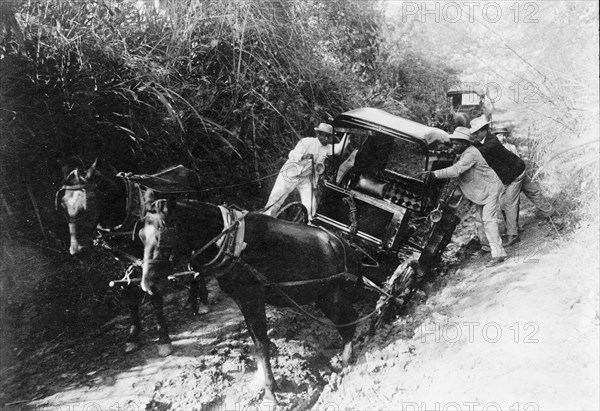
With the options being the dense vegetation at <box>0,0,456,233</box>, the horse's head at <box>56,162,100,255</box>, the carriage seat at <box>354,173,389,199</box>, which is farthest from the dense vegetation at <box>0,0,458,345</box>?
the carriage seat at <box>354,173,389,199</box>

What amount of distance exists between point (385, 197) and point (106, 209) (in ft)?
10.1

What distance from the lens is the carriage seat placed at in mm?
5023

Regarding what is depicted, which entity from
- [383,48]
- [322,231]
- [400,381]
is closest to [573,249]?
[400,381]

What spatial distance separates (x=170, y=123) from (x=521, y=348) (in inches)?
142

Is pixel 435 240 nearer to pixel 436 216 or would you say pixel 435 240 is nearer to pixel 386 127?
pixel 436 216

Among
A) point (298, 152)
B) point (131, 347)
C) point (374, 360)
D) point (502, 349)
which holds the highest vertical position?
point (298, 152)

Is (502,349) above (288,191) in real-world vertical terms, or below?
below

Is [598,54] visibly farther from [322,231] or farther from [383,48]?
[383,48]

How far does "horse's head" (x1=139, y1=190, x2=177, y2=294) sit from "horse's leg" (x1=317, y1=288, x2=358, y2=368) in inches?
63.3

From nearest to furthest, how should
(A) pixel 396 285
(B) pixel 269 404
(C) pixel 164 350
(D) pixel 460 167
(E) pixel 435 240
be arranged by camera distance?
(B) pixel 269 404 → (C) pixel 164 350 → (A) pixel 396 285 → (E) pixel 435 240 → (D) pixel 460 167

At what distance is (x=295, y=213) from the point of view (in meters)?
4.62

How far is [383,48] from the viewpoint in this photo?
328 inches

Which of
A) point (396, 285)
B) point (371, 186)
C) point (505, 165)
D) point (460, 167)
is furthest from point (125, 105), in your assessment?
point (505, 165)

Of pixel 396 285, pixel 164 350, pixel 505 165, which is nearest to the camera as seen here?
pixel 164 350
